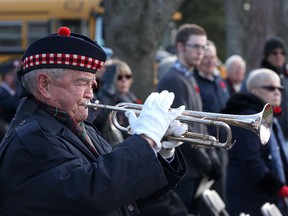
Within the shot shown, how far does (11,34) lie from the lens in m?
18.5

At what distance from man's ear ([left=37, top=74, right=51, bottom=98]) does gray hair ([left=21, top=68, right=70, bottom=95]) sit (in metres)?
0.02

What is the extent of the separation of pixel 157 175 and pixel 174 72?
3573 mm

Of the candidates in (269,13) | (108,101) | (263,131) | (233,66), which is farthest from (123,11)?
(269,13)

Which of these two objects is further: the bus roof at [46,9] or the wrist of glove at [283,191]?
the bus roof at [46,9]

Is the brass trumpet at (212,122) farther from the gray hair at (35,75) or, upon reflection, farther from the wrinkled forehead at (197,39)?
the wrinkled forehead at (197,39)

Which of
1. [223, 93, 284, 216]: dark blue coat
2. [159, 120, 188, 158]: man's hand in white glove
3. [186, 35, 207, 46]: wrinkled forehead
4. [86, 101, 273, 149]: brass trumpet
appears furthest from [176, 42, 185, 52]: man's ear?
[159, 120, 188, 158]: man's hand in white glove

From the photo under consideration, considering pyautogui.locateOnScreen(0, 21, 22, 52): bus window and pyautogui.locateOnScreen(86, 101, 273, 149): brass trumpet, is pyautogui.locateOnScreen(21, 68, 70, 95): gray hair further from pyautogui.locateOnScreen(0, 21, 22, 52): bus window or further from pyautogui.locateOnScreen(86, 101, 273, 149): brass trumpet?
pyautogui.locateOnScreen(0, 21, 22, 52): bus window

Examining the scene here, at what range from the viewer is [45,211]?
3461mm

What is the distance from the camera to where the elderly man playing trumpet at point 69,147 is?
3.41m

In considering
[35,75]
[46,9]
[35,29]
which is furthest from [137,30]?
[46,9]

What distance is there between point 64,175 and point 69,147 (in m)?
0.19

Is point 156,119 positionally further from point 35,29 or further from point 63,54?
point 35,29

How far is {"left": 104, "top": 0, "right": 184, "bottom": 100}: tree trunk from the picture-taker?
32.8 feet

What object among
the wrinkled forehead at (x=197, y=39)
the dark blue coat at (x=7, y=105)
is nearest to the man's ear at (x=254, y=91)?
the wrinkled forehead at (x=197, y=39)
